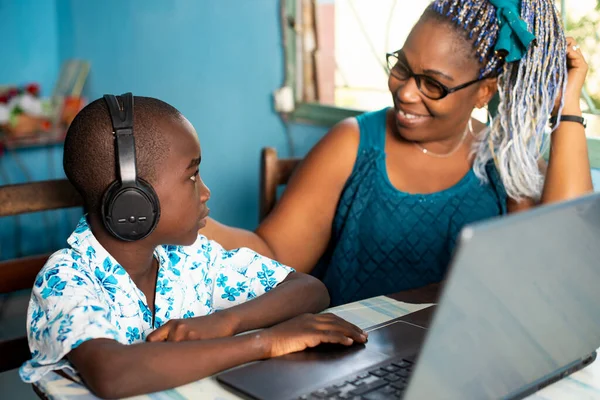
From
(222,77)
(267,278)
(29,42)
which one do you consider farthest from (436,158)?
(29,42)

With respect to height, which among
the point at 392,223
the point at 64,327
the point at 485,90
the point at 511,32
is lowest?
the point at 392,223

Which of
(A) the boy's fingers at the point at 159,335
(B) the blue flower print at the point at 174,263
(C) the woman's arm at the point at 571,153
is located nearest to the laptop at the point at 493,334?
(A) the boy's fingers at the point at 159,335

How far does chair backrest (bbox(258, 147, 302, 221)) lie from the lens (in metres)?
1.93

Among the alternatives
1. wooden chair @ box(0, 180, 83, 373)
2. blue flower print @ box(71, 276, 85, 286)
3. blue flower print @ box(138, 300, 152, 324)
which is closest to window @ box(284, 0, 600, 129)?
wooden chair @ box(0, 180, 83, 373)

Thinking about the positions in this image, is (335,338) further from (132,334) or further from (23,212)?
(23,212)

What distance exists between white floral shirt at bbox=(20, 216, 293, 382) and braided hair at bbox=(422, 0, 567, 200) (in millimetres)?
715

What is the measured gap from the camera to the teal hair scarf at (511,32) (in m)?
1.62

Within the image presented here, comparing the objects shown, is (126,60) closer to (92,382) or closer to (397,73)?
(397,73)

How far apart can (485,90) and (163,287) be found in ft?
3.23

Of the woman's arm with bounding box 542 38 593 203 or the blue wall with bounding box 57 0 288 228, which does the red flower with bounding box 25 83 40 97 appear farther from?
the woman's arm with bounding box 542 38 593 203

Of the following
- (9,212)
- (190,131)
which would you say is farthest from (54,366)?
(9,212)

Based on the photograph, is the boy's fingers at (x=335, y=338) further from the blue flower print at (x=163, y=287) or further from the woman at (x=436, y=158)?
the woman at (x=436, y=158)

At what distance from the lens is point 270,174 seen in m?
1.94

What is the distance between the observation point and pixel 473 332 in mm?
773
